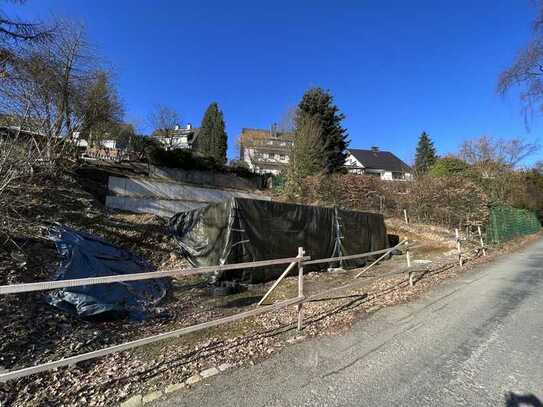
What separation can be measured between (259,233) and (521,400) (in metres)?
5.79

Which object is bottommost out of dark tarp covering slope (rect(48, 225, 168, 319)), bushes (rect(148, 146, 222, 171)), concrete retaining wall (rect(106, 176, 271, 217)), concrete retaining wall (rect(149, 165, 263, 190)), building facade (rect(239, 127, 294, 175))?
dark tarp covering slope (rect(48, 225, 168, 319))

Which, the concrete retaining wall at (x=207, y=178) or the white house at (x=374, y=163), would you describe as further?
the white house at (x=374, y=163)

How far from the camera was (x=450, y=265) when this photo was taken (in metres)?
9.37

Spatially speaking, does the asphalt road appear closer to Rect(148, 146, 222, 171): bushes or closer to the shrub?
Rect(148, 146, 222, 171): bushes

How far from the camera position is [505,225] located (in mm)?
15578

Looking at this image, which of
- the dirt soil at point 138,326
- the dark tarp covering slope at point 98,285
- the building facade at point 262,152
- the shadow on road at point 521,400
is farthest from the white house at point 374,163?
the shadow on road at point 521,400

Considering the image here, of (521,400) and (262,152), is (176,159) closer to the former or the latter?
(262,152)

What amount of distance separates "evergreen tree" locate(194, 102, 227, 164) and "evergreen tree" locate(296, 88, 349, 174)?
40.4 ft

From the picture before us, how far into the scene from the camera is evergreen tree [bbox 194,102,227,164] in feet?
112

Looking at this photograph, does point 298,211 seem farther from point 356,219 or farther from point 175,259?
point 175,259

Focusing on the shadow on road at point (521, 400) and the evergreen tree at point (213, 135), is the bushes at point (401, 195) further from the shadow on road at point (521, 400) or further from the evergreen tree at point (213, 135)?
the evergreen tree at point (213, 135)

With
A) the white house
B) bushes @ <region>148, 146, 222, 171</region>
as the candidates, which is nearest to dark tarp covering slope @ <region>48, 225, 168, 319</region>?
bushes @ <region>148, 146, 222, 171</region>

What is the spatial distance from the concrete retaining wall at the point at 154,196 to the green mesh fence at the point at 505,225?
541 inches

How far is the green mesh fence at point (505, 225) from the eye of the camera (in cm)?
1429
